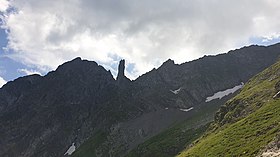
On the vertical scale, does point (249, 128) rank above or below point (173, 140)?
below

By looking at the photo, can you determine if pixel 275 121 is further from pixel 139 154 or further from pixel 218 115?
pixel 139 154

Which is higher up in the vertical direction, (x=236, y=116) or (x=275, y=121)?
(x=236, y=116)

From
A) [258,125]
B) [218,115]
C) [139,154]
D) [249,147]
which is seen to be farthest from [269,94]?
[139,154]

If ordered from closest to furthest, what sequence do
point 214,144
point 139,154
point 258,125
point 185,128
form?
point 258,125 < point 214,144 < point 139,154 < point 185,128

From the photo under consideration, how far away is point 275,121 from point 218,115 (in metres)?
64.1

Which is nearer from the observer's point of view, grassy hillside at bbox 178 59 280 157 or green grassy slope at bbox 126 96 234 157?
grassy hillside at bbox 178 59 280 157

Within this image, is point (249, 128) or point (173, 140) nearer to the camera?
point (249, 128)

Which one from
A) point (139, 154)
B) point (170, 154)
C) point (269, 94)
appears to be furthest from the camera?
point (139, 154)

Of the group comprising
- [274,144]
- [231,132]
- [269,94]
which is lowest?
[274,144]

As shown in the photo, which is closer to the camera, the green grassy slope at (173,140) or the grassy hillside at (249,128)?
the grassy hillside at (249,128)

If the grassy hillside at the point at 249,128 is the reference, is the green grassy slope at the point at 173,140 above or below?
above

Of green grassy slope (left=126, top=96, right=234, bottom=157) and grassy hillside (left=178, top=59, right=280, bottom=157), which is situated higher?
green grassy slope (left=126, top=96, right=234, bottom=157)

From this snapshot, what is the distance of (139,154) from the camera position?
177 meters

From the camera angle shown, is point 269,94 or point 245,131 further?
point 269,94
